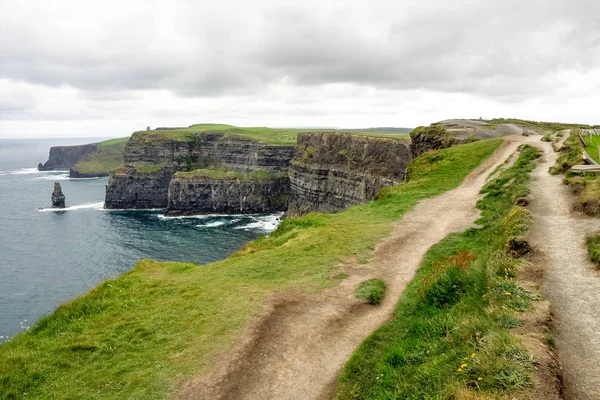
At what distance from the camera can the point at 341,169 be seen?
393ft

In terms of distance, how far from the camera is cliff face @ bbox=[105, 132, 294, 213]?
484ft

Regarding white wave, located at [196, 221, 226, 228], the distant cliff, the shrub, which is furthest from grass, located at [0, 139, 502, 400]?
white wave, located at [196, 221, 226, 228]

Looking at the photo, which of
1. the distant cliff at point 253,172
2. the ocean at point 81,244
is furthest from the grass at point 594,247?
Answer: the distant cliff at point 253,172

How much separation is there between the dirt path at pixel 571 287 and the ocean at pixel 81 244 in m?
50.0

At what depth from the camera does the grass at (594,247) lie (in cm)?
1318

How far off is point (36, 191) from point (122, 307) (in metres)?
200

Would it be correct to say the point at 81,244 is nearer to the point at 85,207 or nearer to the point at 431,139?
the point at 85,207

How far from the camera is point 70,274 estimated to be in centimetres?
7344

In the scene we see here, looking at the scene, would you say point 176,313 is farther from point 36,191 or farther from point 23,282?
point 36,191

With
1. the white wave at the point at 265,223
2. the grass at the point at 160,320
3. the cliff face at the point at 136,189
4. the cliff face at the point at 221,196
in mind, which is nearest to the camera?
the grass at the point at 160,320

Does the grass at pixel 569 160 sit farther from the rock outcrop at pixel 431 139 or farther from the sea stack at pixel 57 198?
the sea stack at pixel 57 198

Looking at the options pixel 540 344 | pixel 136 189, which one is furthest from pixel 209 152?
pixel 540 344

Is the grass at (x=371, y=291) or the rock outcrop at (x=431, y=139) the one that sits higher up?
the rock outcrop at (x=431, y=139)

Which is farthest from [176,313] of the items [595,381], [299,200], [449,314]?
[299,200]
